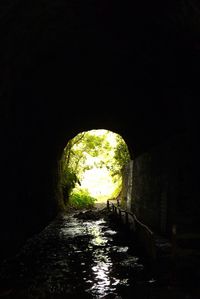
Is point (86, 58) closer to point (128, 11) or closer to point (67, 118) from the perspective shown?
point (128, 11)

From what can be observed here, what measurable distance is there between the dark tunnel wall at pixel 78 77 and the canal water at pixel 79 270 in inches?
45.6

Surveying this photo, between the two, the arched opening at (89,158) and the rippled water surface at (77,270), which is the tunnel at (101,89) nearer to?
the rippled water surface at (77,270)

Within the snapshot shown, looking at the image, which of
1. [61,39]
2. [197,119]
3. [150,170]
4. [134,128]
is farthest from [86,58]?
[134,128]

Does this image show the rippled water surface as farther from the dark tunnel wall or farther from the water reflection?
the dark tunnel wall

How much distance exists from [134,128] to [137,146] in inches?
78.9

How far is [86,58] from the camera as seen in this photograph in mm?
11797

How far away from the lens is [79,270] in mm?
9727

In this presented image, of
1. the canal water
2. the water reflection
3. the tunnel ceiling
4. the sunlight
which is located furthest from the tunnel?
the sunlight

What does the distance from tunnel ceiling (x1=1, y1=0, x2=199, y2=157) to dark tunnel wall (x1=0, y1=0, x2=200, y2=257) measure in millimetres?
30

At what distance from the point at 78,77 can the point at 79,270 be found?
6675 mm

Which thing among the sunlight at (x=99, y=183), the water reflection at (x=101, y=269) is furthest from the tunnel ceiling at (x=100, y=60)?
the sunlight at (x=99, y=183)

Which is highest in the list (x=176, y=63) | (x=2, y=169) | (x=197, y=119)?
(x=176, y=63)

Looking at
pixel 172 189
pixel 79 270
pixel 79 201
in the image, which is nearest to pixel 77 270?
pixel 79 270

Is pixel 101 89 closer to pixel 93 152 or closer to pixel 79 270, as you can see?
pixel 79 270
